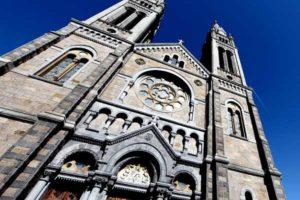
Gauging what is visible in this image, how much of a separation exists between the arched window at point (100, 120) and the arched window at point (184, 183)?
13.5ft

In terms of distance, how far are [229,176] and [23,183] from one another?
26.9 feet

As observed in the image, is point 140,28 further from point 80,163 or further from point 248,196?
point 248,196

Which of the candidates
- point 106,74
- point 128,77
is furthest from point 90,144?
point 128,77

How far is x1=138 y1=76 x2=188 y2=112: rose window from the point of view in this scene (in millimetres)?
11477

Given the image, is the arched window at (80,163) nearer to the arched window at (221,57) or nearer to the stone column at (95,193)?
the stone column at (95,193)

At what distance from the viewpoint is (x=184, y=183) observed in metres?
8.78

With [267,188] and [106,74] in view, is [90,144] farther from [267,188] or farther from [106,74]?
[267,188]

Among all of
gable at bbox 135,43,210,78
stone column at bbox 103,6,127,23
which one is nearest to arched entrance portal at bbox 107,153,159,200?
gable at bbox 135,43,210,78

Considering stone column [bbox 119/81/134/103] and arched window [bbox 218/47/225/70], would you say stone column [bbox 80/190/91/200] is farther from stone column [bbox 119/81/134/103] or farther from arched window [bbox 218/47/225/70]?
arched window [bbox 218/47/225/70]

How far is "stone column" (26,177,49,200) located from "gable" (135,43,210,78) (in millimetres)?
9535

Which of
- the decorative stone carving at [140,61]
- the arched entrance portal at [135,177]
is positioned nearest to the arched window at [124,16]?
the decorative stone carving at [140,61]

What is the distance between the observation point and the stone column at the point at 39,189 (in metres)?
6.18

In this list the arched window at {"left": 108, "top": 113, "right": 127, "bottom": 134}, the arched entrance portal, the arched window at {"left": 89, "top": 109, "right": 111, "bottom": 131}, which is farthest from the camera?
the arched window at {"left": 108, "top": 113, "right": 127, "bottom": 134}

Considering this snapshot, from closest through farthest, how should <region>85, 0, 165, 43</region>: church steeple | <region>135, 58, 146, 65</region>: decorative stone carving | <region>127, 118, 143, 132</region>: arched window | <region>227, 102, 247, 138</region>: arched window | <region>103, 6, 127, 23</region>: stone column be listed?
<region>127, 118, 143, 132</region>: arched window
<region>227, 102, 247, 138</region>: arched window
<region>135, 58, 146, 65</region>: decorative stone carving
<region>85, 0, 165, 43</region>: church steeple
<region>103, 6, 127, 23</region>: stone column
